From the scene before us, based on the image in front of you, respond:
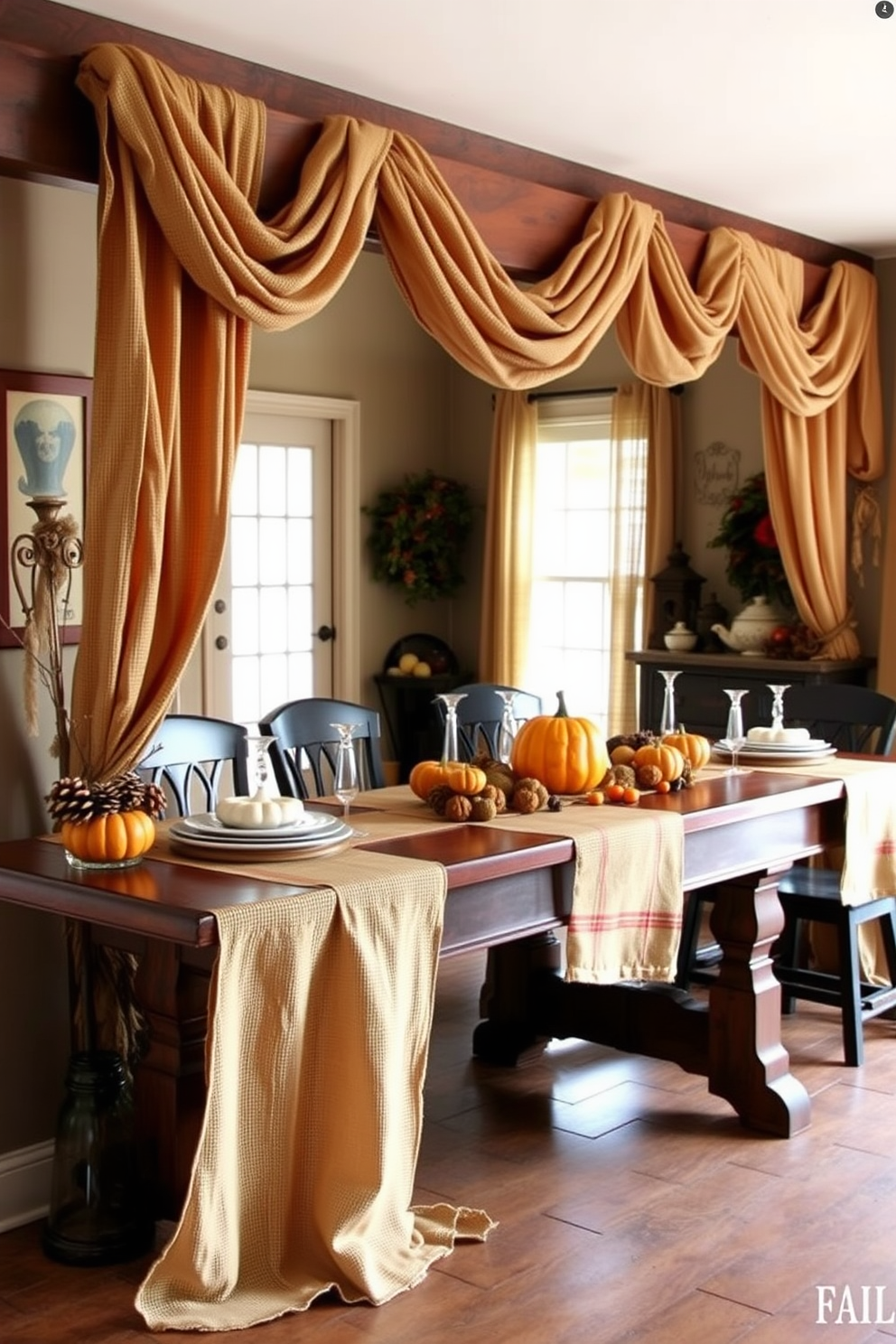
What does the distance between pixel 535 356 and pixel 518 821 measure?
1.38 m

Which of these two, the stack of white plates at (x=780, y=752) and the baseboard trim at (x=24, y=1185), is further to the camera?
the stack of white plates at (x=780, y=752)

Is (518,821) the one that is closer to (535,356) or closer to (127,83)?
(535,356)

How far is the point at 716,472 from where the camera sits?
658 cm

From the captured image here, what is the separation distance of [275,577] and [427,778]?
3.60m

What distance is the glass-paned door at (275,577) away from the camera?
6.77 metres

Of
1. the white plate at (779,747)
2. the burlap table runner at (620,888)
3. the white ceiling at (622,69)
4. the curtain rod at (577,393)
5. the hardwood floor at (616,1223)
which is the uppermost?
the white ceiling at (622,69)

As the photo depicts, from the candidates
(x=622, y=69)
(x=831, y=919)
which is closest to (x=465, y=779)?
(x=831, y=919)

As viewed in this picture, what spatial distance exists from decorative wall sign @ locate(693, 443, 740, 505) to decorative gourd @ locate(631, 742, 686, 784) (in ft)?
9.64

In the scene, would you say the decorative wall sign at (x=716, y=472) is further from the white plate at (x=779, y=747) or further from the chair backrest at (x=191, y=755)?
the chair backrest at (x=191, y=755)

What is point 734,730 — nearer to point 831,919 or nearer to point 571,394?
point 831,919

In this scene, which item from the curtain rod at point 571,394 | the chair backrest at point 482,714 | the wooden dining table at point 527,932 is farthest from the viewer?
the curtain rod at point 571,394

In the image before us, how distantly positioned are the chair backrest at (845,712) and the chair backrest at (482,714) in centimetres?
92

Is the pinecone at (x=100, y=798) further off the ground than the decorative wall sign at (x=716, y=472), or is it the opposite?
the decorative wall sign at (x=716, y=472)

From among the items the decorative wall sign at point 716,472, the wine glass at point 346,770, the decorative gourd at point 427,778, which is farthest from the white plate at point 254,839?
the decorative wall sign at point 716,472
